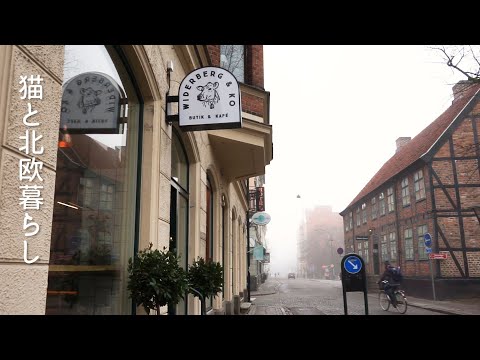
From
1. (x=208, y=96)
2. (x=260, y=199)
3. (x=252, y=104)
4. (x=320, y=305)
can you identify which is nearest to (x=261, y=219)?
(x=320, y=305)

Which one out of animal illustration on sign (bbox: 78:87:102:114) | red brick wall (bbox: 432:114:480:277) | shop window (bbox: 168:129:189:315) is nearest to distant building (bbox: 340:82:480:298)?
red brick wall (bbox: 432:114:480:277)

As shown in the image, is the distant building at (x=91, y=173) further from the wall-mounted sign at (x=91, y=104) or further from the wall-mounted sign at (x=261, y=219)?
the wall-mounted sign at (x=261, y=219)

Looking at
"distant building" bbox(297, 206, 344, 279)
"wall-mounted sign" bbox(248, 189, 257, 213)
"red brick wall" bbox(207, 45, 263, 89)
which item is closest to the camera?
"red brick wall" bbox(207, 45, 263, 89)

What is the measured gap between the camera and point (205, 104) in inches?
209

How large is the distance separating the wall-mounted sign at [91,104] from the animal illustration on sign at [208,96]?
1040 millimetres

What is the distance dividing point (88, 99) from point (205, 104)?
1.74m

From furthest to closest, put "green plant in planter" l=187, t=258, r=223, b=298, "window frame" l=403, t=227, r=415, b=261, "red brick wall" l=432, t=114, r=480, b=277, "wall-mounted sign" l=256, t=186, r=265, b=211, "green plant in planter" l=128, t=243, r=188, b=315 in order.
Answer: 1. "wall-mounted sign" l=256, t=186, r=265, b=211
2. "window frame" l=403, t=227, r=415, b=261
3. "red brick wall" l=432, t=114, r=480, b=277
4. "green plant in planter" l=187, t=258, r=223, b=298
5. "green plant in planter" l=128, t=243, r=188, b=315

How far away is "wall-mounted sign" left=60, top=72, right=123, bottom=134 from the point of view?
3.40m

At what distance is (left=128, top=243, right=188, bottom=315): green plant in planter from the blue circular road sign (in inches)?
121

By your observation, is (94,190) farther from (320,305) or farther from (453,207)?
(453,207)

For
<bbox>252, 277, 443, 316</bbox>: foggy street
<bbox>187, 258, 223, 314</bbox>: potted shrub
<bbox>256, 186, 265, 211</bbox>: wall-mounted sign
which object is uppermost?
<bbox>256, 186, 265, 211</bbox>: wall-mounted sign

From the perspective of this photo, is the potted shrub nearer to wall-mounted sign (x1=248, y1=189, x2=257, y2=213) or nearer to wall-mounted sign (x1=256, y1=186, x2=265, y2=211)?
wall-mounted sign (x1=256, y1=186, x2=265, y2=211)
